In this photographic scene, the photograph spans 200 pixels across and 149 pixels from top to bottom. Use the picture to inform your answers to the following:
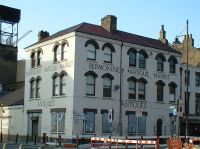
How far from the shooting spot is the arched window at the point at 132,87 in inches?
1805

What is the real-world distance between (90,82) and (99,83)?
3.37 feet

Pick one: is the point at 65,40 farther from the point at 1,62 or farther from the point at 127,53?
the point at 1,62

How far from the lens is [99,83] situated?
141ft

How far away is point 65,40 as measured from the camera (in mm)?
42656

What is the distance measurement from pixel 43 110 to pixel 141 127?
10.5 metres

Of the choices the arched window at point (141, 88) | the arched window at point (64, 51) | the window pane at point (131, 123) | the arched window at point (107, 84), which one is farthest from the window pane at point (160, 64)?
the arched window at point (64, 51)

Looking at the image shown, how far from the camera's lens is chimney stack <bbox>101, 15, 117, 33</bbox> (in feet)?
154

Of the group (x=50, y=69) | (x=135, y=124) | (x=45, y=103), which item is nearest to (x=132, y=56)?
(x=135, y=124)

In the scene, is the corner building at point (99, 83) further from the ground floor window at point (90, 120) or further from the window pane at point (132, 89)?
the window pane at point (132, 89)

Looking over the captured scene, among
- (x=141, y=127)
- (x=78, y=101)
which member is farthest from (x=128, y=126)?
(x=78, y=101)

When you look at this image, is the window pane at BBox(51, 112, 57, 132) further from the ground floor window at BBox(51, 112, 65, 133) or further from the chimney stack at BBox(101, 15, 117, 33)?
the chimney stack at BBox(101, 15, 117, 33)

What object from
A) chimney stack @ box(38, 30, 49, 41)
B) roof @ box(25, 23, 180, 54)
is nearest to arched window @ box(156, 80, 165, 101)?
roof @ box(25, 23, 180, 54)

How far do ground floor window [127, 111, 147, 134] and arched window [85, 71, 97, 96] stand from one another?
5162 mm

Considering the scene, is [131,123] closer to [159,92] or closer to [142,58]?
[159,92]
